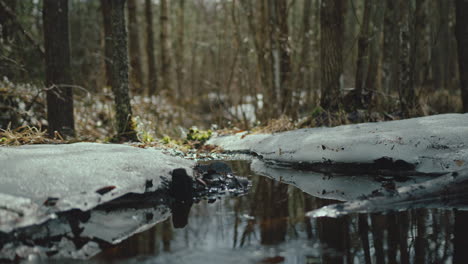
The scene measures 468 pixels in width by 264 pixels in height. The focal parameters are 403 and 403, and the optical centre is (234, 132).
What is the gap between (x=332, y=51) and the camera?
645 centimetres

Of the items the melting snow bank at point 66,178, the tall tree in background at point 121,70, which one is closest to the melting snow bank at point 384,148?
the melting snow bank at point 66,178

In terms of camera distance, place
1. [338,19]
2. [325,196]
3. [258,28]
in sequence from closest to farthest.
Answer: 1. [325,196]
2. [338,19]
3. [258,28]

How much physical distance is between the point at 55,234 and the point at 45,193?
0.30 metres

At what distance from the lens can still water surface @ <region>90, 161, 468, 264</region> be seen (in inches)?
79.8

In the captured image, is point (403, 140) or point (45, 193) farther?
point (403, 140)

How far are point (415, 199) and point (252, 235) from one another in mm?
1212

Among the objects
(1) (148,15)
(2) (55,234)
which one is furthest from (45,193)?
(1) (148,15)

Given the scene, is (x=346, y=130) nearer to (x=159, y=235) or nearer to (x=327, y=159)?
(x=327, y=159)

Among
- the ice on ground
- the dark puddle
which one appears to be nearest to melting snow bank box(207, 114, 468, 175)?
the ice on ground

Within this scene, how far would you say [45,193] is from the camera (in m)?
2.47

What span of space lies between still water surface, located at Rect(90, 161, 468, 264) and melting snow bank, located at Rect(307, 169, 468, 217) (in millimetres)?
70

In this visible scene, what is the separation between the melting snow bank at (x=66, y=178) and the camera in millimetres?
2311

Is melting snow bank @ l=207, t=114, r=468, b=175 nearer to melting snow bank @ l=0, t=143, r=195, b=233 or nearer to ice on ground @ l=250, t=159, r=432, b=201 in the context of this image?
ice on ground @ l=250, t=159, r=432, b=201

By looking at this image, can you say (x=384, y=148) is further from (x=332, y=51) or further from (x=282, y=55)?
(x=282, y=55)
